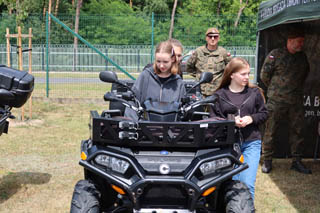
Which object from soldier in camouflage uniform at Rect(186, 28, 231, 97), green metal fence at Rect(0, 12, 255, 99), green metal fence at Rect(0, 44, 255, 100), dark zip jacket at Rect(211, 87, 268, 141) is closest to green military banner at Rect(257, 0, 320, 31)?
soldier in camouflage uniform at Rect(186, 28, 231, 97)

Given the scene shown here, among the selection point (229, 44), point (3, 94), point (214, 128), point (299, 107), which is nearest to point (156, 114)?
point (214, 128)

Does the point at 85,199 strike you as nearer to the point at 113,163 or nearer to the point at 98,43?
the point at 113,163

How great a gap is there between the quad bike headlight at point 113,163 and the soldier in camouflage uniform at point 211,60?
3.72 meters

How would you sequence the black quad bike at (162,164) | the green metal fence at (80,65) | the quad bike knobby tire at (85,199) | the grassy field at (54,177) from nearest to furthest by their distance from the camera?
the black quad bike at (162,164) → the quad bike knobby tire at (85,199) → the grassy field at (54,177) → the green metal fence at (80,65)

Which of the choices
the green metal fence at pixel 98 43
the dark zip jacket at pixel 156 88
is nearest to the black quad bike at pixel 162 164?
the dark zip jacket at pixel 156 88

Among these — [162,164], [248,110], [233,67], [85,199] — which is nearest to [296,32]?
[233,67]

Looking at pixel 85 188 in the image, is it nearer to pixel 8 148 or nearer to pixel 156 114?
pixel 156 114

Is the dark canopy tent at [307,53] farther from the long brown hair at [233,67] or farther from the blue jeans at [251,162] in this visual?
the blue jeans at [251,162]

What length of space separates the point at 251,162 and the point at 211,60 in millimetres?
3042

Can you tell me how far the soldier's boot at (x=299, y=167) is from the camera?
252 inches

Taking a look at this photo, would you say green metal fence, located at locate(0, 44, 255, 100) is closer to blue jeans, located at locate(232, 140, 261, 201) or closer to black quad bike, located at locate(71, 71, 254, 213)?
blue jeans, located at locate(232, 140, 261, 201)

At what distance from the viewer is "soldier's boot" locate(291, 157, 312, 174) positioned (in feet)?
21.0

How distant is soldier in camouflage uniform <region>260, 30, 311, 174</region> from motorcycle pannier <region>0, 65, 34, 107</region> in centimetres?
334

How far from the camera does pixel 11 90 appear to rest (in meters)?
4.59
